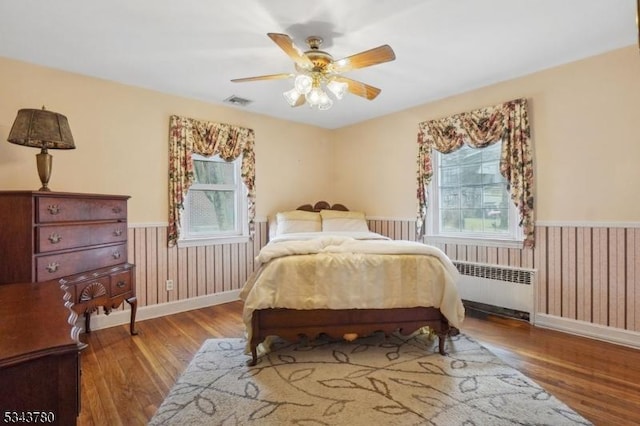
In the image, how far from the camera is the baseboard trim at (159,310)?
10.1ft

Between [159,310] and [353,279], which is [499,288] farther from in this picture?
[159,310]

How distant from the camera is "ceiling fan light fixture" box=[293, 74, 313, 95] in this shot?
2.23m

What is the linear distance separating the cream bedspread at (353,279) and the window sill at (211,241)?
5.51ft

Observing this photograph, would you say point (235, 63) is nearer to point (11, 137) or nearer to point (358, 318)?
point (11, 137)

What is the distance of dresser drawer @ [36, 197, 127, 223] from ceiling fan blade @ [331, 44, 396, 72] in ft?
6.87

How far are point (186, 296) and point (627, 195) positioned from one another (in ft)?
14.2

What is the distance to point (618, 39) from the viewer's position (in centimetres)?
249

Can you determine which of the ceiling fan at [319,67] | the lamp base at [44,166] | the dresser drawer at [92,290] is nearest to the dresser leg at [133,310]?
the dresser drawer at [92,290]

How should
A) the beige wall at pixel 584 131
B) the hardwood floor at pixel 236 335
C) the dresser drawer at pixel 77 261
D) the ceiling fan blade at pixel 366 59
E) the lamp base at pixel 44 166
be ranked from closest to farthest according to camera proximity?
the hardwood floor at pixel 236 335, the ceiling fan blade at pixel 366 59, the dresser drawer at pixel 77 261, the lamp base at pixel 44 166, the beige wall at pixel 584 131

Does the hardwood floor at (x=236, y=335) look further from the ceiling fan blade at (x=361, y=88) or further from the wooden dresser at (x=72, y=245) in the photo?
the ceiling fan blade at (x=361, y=88)

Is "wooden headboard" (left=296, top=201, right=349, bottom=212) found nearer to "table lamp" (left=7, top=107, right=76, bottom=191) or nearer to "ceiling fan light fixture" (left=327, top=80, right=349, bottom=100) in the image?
"ceiling fan light fixture" (left=327, top=80, right=349, bottom=100)

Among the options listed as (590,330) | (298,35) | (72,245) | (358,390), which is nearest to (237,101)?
(298,35)

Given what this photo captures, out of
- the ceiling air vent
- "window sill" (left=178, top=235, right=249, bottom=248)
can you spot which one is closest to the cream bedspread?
"window sill" (left=178, top=235, right=249, bottom=248)

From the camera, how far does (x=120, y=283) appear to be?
106 inches
